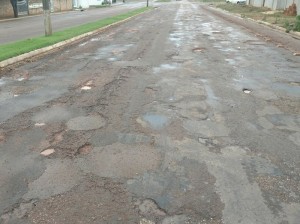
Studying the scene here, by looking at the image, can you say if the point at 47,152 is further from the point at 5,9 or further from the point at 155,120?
the point at 5,9

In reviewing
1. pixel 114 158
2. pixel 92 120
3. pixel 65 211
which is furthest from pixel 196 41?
pixel 65 211

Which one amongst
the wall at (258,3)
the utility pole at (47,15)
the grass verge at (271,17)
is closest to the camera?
the utility pole at (47,15)

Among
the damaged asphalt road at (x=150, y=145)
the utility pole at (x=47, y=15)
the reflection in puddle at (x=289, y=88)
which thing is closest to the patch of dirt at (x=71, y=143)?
the damaged asphalt road at (x=150, y=145)

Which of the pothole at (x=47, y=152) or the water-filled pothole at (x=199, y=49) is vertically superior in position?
the pothole at (x=47, y=152)

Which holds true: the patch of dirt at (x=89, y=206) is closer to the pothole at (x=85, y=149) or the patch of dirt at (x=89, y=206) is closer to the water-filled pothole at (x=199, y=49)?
the pothole at (x=85, y=149)

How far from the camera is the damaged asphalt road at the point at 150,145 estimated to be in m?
3.95

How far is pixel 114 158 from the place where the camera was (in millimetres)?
5082

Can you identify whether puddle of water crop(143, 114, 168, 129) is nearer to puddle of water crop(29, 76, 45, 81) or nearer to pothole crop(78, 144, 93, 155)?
pothole crop(78, 144, 93, 155)

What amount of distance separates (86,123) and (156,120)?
1265 mm

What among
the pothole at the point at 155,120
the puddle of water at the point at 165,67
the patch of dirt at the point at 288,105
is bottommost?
the puddle of water at the point at 165,67

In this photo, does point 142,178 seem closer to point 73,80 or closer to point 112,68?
point 73,80

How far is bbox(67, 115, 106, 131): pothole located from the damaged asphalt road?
0.04 m

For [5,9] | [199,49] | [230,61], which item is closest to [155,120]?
[230,61]

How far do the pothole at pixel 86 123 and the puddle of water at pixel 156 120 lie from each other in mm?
820
